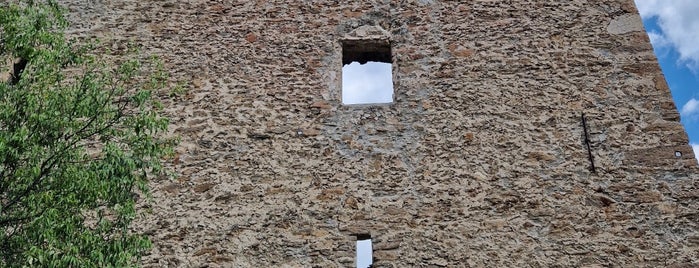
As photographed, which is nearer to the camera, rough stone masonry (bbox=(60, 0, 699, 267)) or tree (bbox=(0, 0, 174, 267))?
tree (bbox=(0, 0, 174, 267))

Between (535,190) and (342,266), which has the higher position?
(535,190)

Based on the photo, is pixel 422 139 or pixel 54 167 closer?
pixel 54 167

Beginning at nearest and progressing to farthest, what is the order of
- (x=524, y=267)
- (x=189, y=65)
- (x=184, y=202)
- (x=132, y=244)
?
(x=132, y=244), (x=524, y=267), (x=184, y=202), (x=189, y=65)

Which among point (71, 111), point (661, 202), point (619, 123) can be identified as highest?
point (71, 111)

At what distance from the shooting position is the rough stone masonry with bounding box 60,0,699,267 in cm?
486

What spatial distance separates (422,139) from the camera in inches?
208

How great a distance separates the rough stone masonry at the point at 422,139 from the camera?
15.9ft

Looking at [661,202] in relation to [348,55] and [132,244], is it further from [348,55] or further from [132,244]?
[132,244]

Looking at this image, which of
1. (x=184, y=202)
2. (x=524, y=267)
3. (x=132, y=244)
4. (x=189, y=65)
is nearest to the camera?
(x=132, y=244)

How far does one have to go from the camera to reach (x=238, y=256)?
193 inches

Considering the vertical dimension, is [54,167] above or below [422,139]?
above

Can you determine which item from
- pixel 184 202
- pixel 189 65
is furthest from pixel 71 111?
pixel 189 65

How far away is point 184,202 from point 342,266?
1318 mm

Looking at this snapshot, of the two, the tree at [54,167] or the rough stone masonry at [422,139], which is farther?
the rough stone masonry at [422,139]
